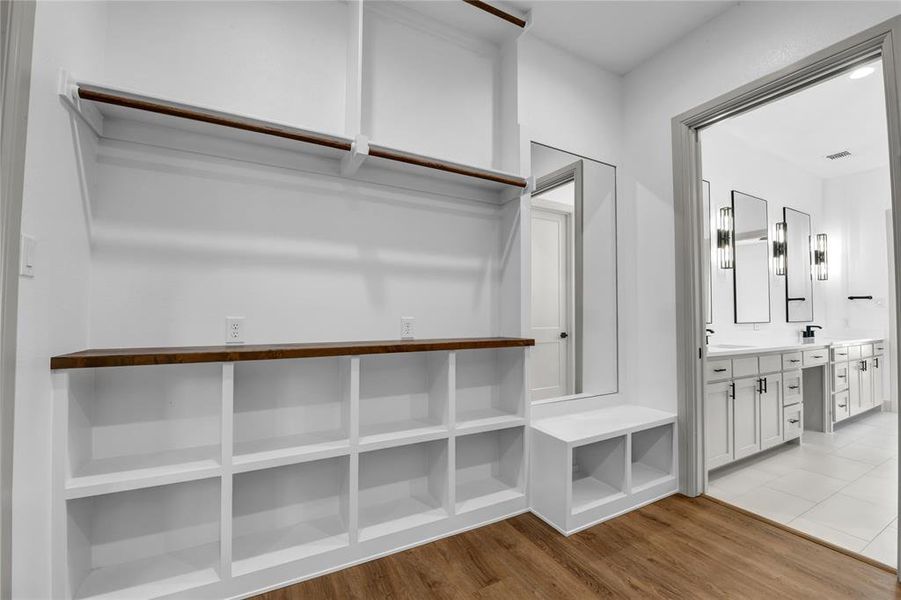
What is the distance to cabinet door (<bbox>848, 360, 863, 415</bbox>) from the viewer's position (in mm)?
4016

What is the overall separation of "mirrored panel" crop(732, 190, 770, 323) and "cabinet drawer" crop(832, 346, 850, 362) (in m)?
0.61

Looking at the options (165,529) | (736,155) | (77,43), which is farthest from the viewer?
(736,155)

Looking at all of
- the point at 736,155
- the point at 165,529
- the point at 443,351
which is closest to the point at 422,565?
the point at 443,351

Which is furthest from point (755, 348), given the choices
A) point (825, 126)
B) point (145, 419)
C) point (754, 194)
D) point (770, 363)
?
point (145, 419)

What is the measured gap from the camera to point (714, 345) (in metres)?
3.55

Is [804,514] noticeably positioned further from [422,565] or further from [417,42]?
[417,42]

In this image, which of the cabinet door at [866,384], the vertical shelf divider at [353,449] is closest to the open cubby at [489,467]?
the vertical shelf divider at [353,449]

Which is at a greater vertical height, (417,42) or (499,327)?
(417,42)

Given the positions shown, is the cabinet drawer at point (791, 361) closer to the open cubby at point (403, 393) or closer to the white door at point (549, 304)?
the white door at point (549, 304)

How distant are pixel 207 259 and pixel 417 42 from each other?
168cm

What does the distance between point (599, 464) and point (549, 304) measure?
1.04 metres

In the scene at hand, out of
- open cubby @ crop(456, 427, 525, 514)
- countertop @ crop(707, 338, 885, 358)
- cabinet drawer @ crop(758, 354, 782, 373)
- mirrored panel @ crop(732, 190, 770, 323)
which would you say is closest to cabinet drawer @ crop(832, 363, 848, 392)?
countertop @ crop(707, 338, 885, 358)

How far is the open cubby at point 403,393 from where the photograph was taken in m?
2.02

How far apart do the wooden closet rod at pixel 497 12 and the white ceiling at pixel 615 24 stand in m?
0.08
